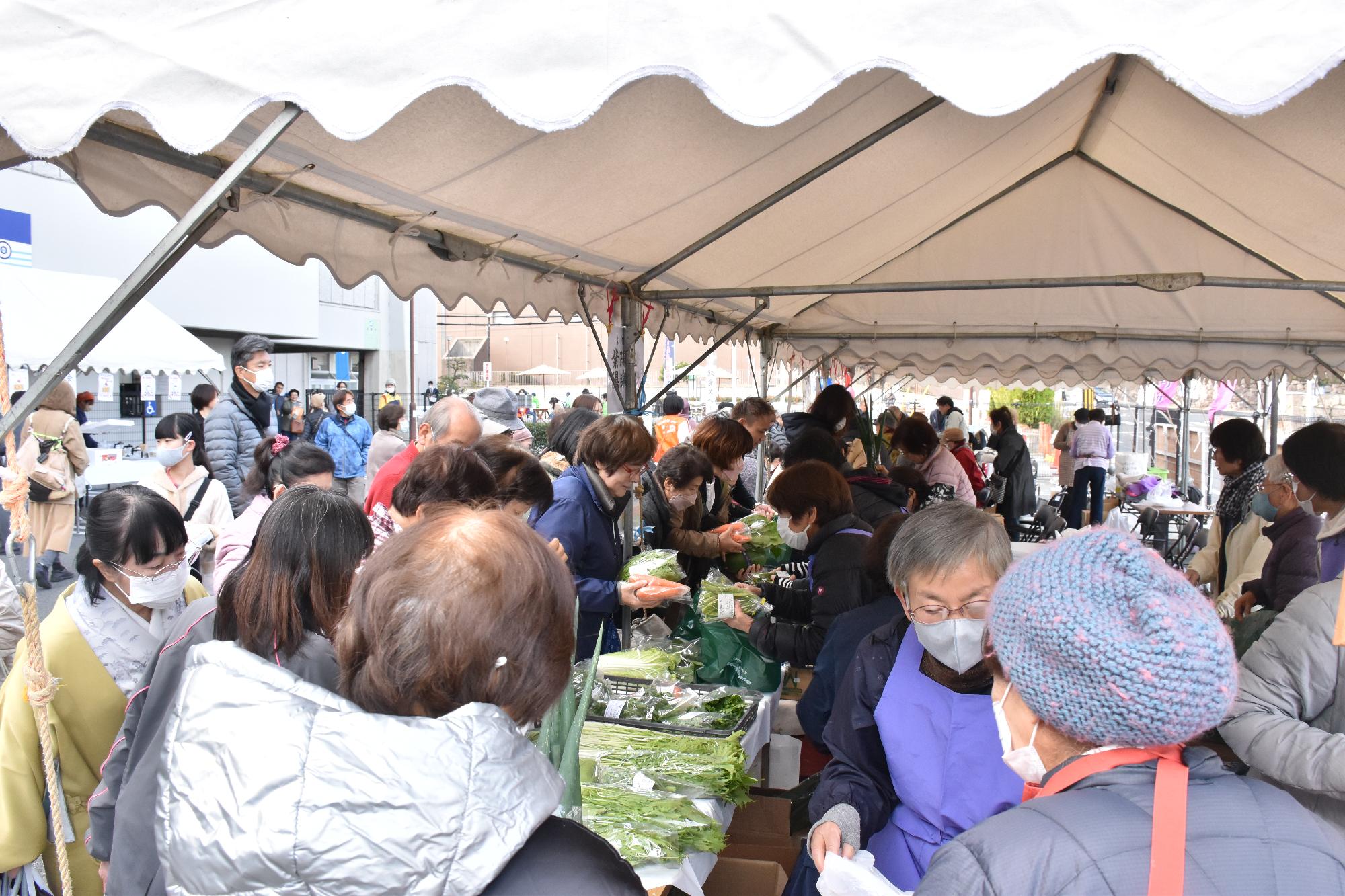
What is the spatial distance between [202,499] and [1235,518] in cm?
575

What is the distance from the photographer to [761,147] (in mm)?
2963

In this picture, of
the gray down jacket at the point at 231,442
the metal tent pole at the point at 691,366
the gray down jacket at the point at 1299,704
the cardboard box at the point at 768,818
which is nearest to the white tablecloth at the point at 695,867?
the cardboard box at the point at 768,818

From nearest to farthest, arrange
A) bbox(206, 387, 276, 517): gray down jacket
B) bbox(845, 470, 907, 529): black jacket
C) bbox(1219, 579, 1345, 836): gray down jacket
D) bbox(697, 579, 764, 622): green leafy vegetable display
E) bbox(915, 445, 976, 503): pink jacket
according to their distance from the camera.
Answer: bbox(1219, 579, 1345, 836): gray down jacket, bbox(697, 579, 764, 622): green leafy vegetable display, bbox(845, 470, 907, 529): black jacket, bbox(206, 387, 276, 517): gray down jacket, bbox(915, 445, 976, 503): pink jacket

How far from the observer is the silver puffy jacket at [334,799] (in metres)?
0.83

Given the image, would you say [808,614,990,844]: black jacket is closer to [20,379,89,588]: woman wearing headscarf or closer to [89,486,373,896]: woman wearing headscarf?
[89,486,373,896]: woman wearing headscarf

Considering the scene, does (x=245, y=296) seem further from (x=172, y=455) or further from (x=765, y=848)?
(x=765, y=848)

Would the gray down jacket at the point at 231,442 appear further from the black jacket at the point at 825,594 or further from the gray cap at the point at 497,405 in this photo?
the black jacket at the point at 825,594

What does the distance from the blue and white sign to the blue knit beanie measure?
12077 mm

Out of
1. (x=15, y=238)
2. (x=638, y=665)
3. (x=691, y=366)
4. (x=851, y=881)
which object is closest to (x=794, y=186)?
(x=691, y=366)

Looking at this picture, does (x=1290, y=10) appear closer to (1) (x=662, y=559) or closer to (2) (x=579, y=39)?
(2) (x=579, y=39)

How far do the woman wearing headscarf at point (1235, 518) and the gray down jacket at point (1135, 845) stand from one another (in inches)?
156

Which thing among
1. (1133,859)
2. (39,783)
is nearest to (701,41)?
(1133,859)

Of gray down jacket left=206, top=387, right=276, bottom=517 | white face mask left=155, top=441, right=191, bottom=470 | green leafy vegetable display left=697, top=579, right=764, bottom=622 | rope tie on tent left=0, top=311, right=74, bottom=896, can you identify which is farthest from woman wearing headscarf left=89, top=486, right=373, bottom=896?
gray down jacket left=206, top=387, right=276, bottom=517

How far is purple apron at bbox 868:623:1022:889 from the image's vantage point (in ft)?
5.74
